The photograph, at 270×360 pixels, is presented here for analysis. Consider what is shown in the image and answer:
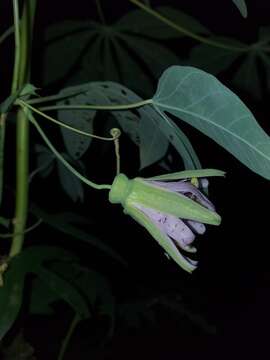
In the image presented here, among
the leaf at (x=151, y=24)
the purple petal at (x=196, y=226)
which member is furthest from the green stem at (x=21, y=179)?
the leaf at (x=151, y=24)

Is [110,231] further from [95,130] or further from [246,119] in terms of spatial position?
[246,119]

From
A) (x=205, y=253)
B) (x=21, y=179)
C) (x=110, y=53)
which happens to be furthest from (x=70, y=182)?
(x=205, y=253)

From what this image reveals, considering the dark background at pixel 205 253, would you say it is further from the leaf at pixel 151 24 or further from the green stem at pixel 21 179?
the green stem at pixel 21 179

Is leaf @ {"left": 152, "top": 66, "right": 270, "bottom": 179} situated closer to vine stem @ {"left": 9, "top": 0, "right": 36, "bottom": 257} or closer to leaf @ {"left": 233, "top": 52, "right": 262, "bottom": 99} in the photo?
vine stem @ {"left": 9, "top": 0, "right": 36, "bottom": 257}

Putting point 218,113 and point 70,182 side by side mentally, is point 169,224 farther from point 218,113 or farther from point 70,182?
point 70,182

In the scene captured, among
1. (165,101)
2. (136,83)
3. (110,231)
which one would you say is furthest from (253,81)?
(110,231)
